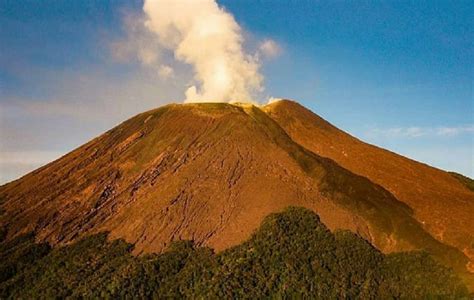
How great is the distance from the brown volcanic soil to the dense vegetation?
754 centimetres

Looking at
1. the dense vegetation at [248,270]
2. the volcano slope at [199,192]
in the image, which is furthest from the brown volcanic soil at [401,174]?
the dense vegetation at [248,270]

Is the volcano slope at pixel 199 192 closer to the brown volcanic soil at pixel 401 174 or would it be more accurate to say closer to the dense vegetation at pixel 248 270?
the brown volcanic soil at pixel 401 174

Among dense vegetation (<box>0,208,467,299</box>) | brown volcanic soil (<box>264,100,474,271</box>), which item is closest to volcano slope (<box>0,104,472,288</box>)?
brown volcanic soil (<box>264,100,474,271</box>)

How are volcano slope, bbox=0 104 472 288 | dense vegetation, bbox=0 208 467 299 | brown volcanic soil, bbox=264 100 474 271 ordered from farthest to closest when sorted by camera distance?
brown volcanic soil, bbox=264 100 474 271 < volcano slope, bbox=0 104 472 288 < dense vegetation, bbox=0 208 467 299

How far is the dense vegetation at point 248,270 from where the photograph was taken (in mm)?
47875

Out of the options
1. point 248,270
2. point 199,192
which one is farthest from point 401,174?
point 248,270

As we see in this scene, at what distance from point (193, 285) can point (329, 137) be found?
3400 cm

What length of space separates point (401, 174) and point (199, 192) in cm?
2667

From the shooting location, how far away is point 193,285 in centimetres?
4856

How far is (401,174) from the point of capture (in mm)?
67375

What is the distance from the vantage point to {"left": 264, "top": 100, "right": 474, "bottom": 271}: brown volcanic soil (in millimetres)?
57594

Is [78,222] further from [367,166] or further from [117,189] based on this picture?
[367,166]

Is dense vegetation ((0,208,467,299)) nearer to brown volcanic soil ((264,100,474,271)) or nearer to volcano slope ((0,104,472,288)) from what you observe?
volcano slope ((0,104,472,288))

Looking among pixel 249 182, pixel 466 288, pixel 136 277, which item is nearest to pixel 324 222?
pixel 249 182
